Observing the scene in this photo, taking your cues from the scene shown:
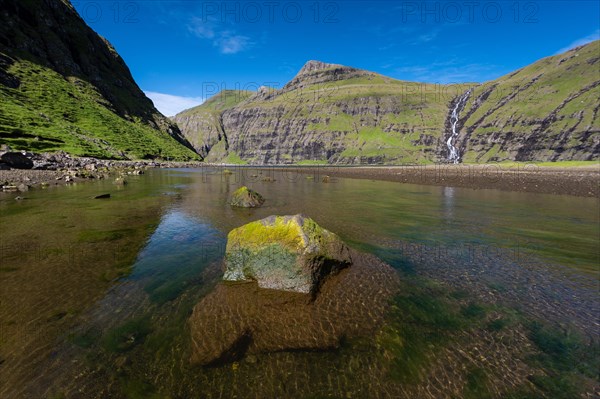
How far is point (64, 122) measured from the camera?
105 metres

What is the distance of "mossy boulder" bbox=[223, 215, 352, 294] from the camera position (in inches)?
419

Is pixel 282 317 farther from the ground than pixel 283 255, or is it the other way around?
pixel 283 255

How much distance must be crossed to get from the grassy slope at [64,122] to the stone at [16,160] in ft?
73.5

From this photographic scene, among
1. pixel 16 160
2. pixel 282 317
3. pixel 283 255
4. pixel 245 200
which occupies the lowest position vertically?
pixel 16 160

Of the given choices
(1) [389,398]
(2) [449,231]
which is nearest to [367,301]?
(1) [389,398]

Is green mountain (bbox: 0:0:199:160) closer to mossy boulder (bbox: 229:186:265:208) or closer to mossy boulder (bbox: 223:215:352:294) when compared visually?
mossy boulder (bbox: 229:186:265:208)

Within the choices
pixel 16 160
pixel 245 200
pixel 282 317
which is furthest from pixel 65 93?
pixel 282 317

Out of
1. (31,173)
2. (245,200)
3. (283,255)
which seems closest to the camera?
(283,255)

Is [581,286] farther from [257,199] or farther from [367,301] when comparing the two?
[257,199]

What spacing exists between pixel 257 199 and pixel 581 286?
2505 centimetres

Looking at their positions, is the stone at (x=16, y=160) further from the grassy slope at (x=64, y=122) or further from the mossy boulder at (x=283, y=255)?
the mossy boulder at (x=283, y=255)

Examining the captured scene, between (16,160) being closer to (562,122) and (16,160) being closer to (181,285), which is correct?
(181,285)

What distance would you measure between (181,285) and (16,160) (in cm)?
6272

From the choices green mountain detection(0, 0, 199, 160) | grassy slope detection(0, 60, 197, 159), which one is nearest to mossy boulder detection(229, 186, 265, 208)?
grassy slope detection(0, 60, 197, 159)
